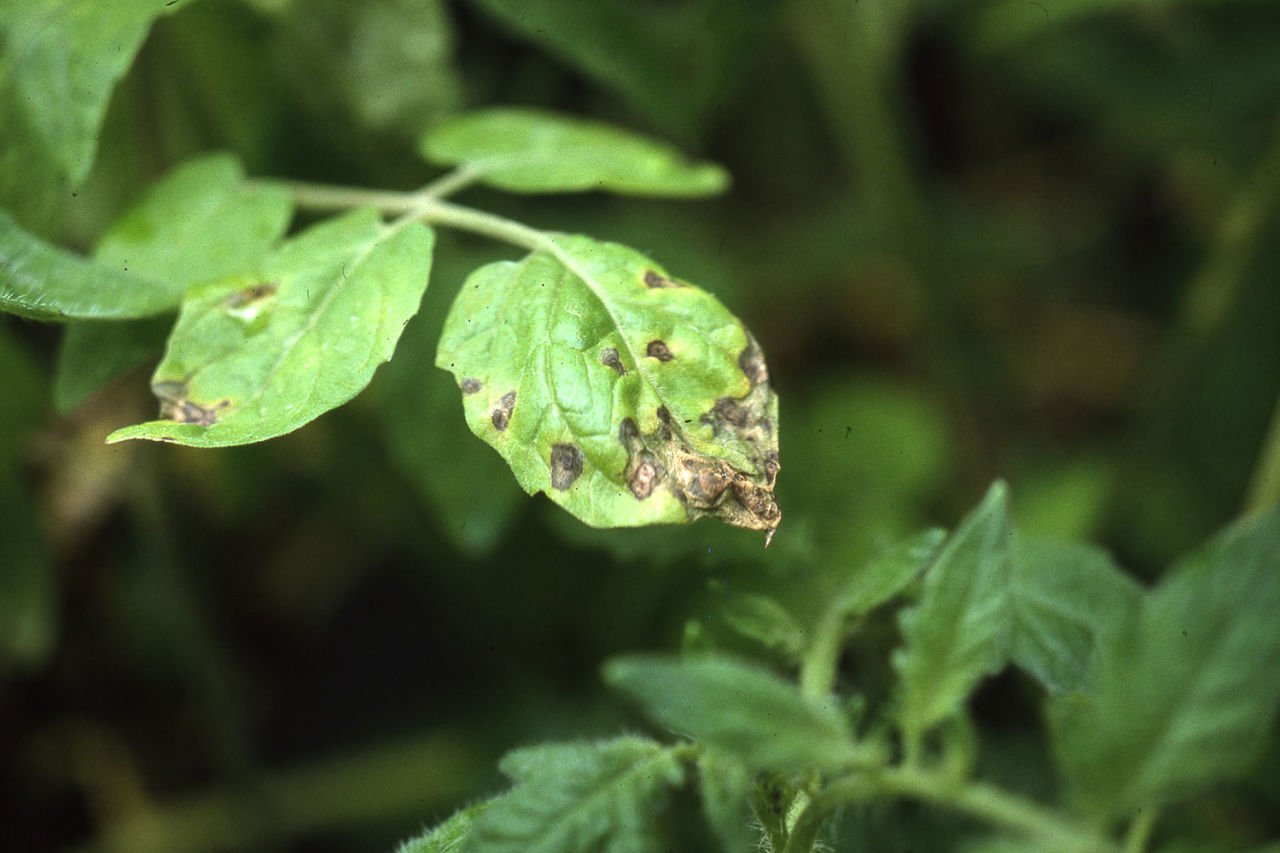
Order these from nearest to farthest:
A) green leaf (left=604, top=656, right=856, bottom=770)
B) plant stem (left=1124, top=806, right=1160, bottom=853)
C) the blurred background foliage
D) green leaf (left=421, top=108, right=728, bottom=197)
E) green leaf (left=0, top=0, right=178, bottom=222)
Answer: green leaf (left=604, top=656, right=856, bottom=770) → plant stem (left=1124, top=806, right=1160, bottom=853) → green leaf (left=0, top=0, right=178, bottom=222) → green leaf (left=421, top=108, right=728, bottom=197) → the blurred background foliage

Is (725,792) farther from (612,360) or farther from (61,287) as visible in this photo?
(61,287)

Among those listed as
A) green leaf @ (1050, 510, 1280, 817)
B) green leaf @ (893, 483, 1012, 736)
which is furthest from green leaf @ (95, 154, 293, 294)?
green leaf @ (1050, 510, 1280, 817)

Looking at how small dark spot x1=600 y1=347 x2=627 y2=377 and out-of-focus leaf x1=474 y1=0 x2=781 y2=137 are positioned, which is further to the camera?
out-of-focus leaf x1=474 y1=0 x2=781 y2=137

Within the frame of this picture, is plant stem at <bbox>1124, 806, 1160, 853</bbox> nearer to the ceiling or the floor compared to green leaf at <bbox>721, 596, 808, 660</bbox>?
nearer to the ceiling

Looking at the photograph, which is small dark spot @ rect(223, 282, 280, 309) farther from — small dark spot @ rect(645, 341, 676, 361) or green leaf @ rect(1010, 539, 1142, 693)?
green leaf @ rect(1010, 539, 1142, 693)

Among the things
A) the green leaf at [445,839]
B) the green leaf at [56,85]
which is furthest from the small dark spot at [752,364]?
the green leaf at [56,85]

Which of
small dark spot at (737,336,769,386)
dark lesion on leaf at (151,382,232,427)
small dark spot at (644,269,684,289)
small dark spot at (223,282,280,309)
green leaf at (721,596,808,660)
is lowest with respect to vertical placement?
dark lesion on leaf at (151,382,232,427)
